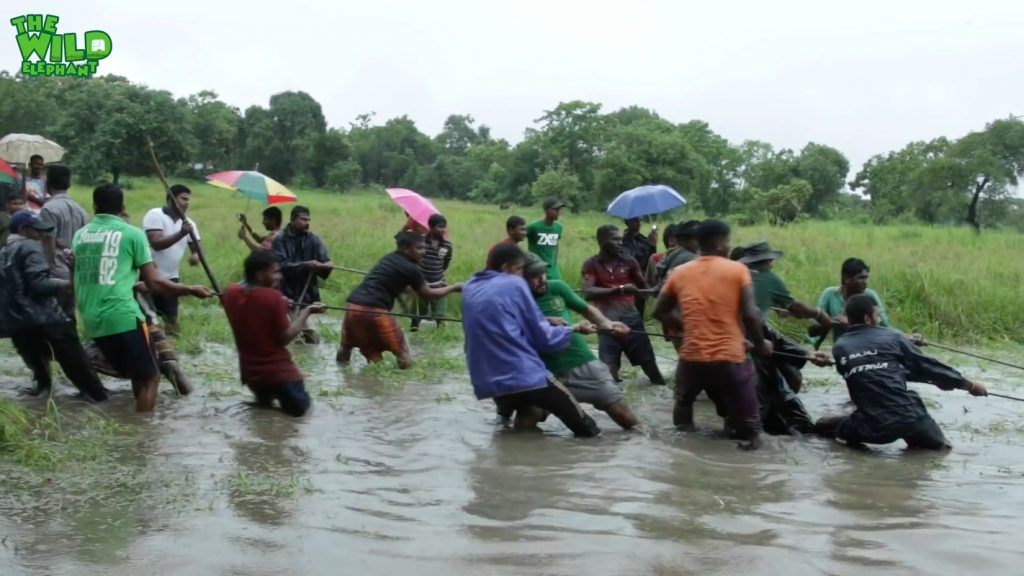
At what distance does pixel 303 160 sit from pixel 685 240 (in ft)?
139

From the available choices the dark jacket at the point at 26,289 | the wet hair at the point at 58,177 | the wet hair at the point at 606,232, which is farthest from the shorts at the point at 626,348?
the wet hair at the point at 58,177

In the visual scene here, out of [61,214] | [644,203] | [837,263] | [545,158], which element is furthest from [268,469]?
[545,158]

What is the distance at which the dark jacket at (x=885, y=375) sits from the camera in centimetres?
640

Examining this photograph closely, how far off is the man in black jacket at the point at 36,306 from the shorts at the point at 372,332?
6.96ft

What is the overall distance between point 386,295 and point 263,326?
1.92 m

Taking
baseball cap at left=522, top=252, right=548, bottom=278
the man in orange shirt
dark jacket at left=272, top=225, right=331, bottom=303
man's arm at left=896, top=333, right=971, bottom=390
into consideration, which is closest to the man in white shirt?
dark jacket at left=272, top=225, right=331, bottom=303

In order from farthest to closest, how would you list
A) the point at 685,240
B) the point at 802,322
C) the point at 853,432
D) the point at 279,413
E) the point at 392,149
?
the point at 392,149 < the point at 802,322 < the point at 685,240 < the point at 279,413 < the point at 853,432

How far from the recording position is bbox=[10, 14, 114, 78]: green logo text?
1683cm

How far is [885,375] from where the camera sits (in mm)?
6438

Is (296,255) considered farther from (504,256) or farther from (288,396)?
(504,256)

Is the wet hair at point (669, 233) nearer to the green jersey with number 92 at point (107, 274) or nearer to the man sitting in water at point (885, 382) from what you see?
the man sitting in water at point (885, 382)

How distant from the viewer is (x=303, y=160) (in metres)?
48.8

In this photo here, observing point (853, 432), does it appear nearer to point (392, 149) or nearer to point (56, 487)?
point (56, 487)

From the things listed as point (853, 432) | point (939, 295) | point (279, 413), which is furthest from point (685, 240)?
point (939, 295)
